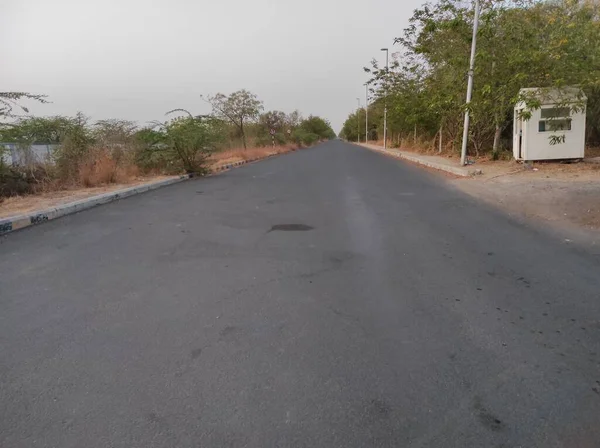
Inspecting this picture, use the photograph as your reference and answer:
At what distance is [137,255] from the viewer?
19.7 ft

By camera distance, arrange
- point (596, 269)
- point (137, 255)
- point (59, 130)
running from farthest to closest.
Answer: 1. point (59, 130)
2. point (137, 255)
3. point (596, 269)

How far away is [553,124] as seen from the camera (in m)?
14.6

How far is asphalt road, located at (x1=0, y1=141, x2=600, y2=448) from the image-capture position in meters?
2.48

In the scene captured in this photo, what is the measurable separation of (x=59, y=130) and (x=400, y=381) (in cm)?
1443

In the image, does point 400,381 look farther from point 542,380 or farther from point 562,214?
point 562,214

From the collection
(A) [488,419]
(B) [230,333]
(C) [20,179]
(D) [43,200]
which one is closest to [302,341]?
(B) [230,333]

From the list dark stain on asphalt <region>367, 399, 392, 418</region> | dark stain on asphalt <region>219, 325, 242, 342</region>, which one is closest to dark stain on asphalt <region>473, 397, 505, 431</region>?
dark stain on asphalt <region>367, 399, 392, 418</region>

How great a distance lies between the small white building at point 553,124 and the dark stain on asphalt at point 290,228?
1006 cm

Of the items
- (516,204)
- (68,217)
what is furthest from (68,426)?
(516,204)

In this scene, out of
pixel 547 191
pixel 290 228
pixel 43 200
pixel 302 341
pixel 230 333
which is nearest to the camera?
pixel 302 341

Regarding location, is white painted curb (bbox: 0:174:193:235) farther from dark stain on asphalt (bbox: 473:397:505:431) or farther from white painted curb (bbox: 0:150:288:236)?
dark stain on asphalt (bbox: 473:397:505:431)

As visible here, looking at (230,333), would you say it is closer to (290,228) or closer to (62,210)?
(290,228)

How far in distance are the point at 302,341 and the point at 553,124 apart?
46.9 feet

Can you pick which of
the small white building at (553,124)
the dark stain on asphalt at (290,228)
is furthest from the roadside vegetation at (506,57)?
the dark stain on asphalt at (290,228)
